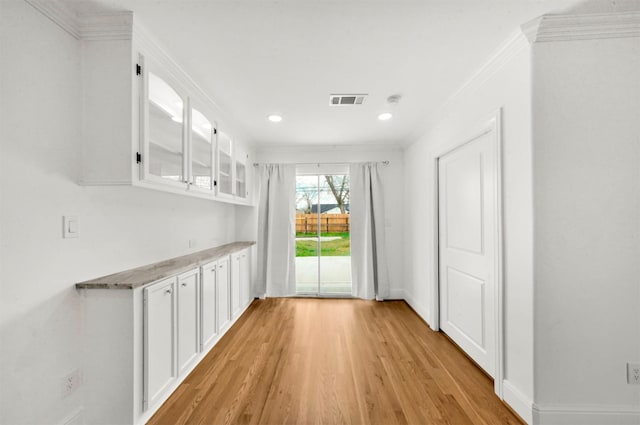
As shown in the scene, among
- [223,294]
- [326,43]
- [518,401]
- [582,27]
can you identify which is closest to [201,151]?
[326,43]

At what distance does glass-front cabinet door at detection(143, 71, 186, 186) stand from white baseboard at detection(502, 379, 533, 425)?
280 centimetres

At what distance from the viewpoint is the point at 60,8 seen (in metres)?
1.48

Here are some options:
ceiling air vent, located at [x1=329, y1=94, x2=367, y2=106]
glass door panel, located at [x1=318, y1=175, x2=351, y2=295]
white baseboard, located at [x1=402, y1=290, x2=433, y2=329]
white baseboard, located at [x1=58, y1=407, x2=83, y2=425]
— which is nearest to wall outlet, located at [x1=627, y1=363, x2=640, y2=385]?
white baseboard, located at [x1=402, y1=290, x2=433, y2=329]

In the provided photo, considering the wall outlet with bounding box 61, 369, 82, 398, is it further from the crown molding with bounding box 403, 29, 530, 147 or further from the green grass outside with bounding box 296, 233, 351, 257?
the crown molding with bounding box 403, 29, 530, 147

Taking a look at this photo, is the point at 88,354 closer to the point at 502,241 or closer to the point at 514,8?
the point at 502,241

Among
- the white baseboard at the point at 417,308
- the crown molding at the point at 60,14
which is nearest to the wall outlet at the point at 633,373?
the white baseboard at the point at 417,308

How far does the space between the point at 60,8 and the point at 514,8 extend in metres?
2.53

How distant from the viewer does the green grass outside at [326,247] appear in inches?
173

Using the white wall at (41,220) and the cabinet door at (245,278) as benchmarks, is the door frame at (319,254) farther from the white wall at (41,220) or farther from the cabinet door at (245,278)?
the white wall at (41,220)

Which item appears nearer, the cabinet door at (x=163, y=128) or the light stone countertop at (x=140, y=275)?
the light stone countertop at (x=140, y=275)

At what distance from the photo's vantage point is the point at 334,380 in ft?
7.09

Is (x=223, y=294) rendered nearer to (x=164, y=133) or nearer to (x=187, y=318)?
(x=187, y=318)

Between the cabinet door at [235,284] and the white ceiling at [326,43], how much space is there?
5.80ft

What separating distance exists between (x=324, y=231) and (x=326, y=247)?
0.88 feet
